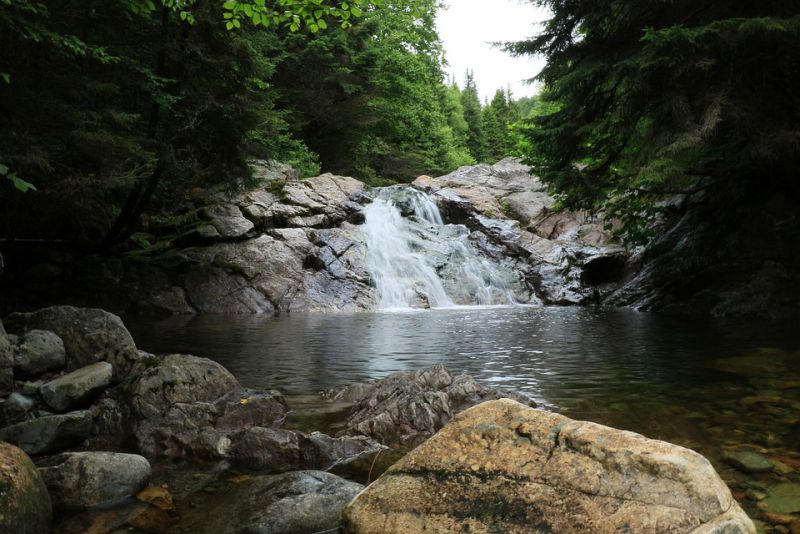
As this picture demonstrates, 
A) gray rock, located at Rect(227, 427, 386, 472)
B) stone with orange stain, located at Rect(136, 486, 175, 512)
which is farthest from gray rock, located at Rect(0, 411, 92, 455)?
gray rock, located at Rect(227, 427, 386, 472)

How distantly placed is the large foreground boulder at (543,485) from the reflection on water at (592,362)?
136 centimetres

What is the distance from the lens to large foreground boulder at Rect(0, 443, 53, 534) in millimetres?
2822

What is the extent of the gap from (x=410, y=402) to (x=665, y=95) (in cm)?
797

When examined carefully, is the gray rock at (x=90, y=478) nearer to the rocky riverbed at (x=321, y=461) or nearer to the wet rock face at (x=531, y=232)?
the rocky riverbed at (x=321, y=461)

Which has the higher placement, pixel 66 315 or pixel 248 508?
pixel 66 315

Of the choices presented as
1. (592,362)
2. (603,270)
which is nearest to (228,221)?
(603,270)

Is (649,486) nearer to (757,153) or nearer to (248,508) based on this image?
(248,508)

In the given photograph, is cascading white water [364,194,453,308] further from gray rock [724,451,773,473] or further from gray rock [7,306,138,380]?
gray rock [724,451,773,473]

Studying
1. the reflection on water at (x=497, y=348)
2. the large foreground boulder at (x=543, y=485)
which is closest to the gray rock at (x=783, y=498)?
the large foreground boulder at (x=543, y=485)

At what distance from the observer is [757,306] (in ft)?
40.4

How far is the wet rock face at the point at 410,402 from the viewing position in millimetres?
4857

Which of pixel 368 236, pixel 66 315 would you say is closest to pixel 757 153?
pixel 66 315

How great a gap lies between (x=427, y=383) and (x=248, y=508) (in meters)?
2.88

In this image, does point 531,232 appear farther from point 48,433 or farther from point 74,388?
point 48,433
